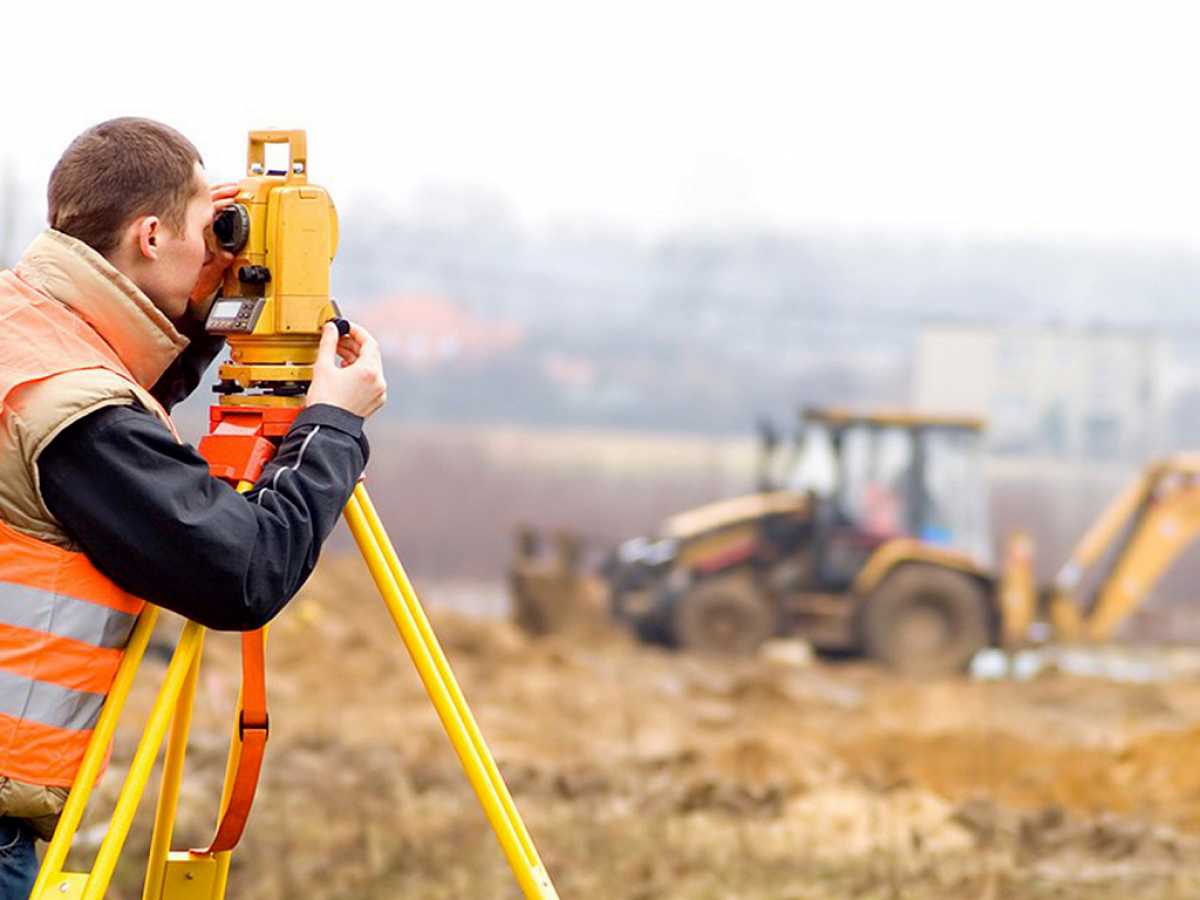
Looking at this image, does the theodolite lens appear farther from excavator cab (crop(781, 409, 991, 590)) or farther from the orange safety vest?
excavator cab (crop(781, 409, 991, 590))

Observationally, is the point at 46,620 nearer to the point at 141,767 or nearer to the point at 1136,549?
the point at 141,767

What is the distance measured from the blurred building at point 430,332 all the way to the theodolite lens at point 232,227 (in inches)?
1000

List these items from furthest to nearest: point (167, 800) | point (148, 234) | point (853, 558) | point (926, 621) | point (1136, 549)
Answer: point (1136, 549) → point (926, 621) → point (853, 558) → point (167, 800) → point (148, 234)

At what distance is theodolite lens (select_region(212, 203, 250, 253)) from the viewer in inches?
87.3

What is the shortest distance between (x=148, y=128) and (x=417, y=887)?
362 cm

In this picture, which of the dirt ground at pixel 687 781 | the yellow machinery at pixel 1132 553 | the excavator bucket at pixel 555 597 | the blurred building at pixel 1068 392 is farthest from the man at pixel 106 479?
the blurred building at pixel 1068 392

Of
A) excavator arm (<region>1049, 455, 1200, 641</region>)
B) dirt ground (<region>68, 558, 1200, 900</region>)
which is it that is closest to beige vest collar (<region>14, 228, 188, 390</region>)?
dirt ground (<region>68, 558, 1200, 900</region>)

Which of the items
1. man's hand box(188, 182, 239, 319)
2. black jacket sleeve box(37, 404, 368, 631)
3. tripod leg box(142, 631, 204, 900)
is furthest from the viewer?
tripod leg box(142, 631, 204, 900)

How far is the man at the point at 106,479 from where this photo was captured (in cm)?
205

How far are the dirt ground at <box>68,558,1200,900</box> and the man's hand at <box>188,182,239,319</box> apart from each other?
293 cm

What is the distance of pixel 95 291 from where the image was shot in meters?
2.14

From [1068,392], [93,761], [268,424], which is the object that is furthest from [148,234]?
[1068,392]

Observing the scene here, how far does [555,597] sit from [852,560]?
2.44 m

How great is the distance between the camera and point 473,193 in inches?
1231
